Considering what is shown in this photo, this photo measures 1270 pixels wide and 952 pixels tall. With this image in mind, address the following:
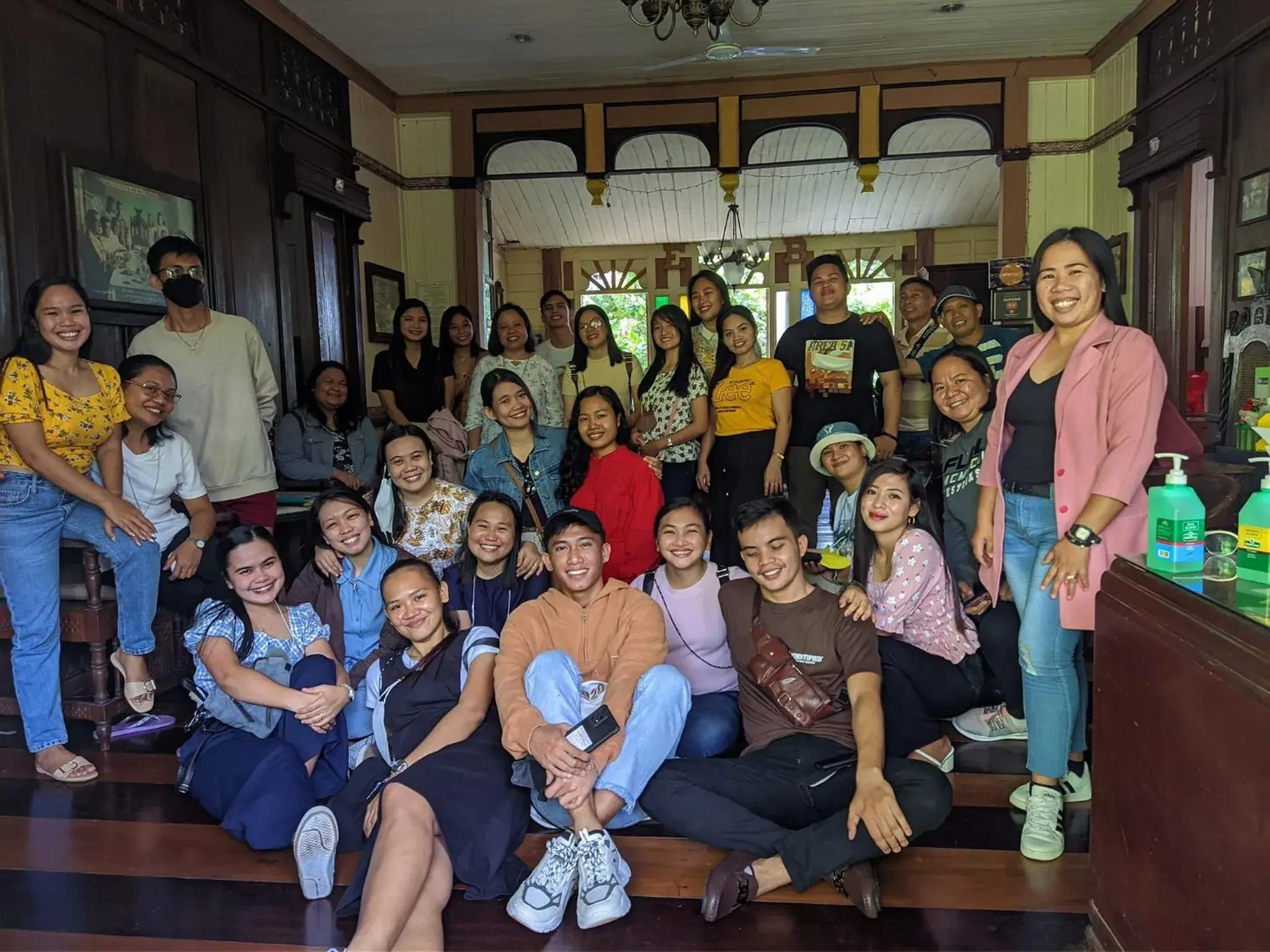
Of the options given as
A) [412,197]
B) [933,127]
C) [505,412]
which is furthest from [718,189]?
[505,412]

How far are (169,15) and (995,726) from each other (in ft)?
15.0

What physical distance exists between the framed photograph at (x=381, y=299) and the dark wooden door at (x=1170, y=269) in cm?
481

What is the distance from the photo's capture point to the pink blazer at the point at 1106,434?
77.5 inches

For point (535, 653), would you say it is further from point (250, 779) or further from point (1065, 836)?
point (1065, 836)

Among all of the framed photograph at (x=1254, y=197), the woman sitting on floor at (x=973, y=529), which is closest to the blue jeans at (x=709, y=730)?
the woman sitting on floor at (x=973, y=529)

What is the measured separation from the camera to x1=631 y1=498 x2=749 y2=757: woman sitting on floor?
8.32 feet

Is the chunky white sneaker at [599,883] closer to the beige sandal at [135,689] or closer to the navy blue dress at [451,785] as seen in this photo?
the navy blue dress at [451,785]

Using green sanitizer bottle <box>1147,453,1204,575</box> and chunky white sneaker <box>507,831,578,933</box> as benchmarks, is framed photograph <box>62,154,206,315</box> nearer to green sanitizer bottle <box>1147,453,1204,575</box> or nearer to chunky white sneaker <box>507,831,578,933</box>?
chunky white sneaker <box>507,831,578,933</box>

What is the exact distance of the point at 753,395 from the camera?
3.72 metres

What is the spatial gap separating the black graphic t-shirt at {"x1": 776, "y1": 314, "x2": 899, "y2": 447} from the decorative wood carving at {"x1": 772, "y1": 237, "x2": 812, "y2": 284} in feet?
27.0

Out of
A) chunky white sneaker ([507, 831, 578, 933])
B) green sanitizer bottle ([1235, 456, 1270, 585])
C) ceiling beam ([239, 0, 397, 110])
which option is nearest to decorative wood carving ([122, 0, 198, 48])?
ceiling beam ([239, 0, 397, 110])

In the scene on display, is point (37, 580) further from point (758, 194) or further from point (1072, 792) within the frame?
point (758, 194)

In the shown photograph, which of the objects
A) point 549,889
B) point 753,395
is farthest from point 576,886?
point 753,395

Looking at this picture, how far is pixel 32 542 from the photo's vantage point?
278 centimetres
